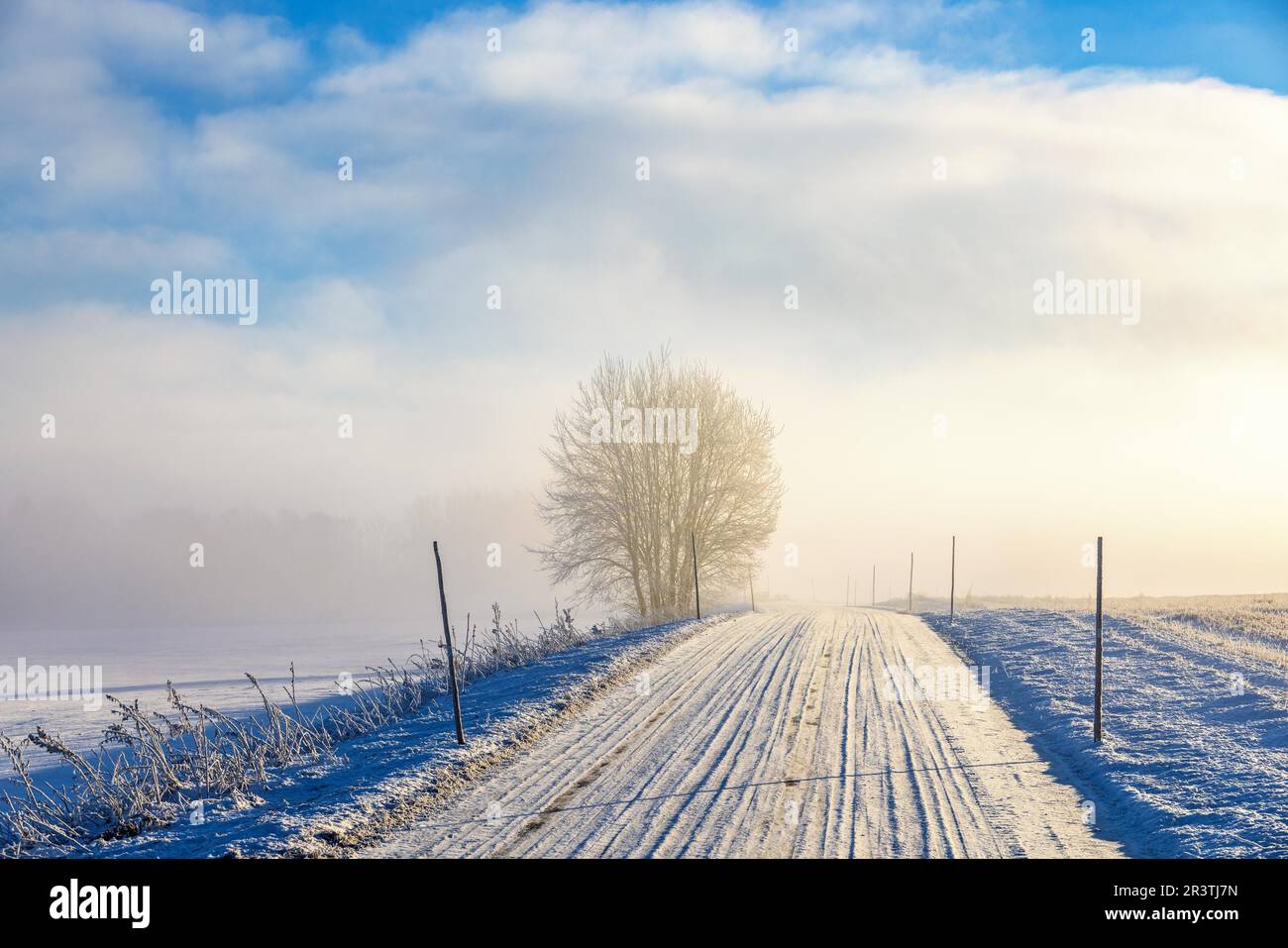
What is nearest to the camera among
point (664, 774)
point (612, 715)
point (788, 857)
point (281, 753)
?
point (788, 857)

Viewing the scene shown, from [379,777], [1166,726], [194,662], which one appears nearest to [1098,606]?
[1166,726]

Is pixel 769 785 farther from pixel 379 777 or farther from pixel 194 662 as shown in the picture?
pixel 194 662

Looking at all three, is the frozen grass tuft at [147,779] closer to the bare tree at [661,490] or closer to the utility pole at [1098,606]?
the utility pole at [1098,606]

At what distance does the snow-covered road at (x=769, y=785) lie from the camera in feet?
23.3

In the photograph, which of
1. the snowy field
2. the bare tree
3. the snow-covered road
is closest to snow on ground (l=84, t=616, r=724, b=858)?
the snow-covered road

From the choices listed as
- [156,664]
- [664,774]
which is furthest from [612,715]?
[156,664]

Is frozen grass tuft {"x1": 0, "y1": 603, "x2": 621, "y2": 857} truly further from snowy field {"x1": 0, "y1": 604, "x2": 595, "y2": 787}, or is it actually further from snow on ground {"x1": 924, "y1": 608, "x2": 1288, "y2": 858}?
snow on ground {"x1": 924, "y1": 608, "x2": 1288, "y2": 858}

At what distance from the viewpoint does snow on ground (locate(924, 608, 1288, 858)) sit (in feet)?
25.6

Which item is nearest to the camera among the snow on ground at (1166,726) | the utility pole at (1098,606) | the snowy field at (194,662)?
the snow on ground at (1166,726)

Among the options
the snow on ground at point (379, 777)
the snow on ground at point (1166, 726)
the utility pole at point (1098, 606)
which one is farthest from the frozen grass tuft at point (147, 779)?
the utility pole at point (1098, 606)

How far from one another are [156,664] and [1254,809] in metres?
43.6

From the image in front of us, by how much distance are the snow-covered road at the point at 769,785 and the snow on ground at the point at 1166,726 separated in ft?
1.73
